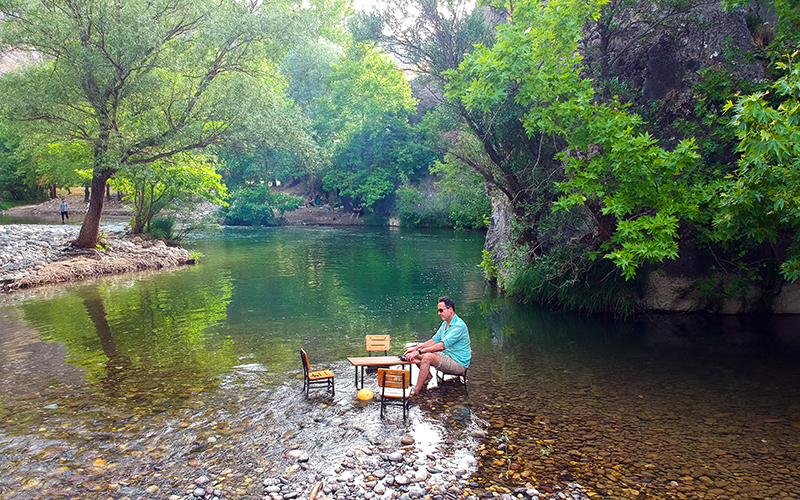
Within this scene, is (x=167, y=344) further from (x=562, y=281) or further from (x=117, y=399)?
(x=562, y=281)

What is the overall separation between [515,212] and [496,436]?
35.2 feet

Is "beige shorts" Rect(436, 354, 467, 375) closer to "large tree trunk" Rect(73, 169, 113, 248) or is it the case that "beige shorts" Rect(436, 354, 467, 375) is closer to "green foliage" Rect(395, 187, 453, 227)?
"large tree trunk" Rect(73, 169, 113, 248)

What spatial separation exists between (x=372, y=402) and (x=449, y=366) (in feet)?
4.94

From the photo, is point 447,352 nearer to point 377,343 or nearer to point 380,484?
point 377,343

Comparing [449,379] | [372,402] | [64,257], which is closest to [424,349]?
[449,379]

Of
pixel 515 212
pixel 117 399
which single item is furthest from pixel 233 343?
pixel 515 212

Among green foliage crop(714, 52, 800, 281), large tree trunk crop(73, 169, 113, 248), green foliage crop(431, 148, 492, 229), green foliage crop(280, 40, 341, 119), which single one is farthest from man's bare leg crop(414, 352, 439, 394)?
green foliage crop(280, 40, 341, 119)

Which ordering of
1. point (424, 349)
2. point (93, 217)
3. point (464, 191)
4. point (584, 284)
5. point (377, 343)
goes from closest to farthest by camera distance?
1. point (424, 349)
2. point (377, 343)
3. point (584, 284)
4. point (93, 217)
5. point (464, 191)

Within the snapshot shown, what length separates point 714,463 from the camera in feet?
22.2

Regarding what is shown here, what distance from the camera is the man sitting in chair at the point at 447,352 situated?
923cm

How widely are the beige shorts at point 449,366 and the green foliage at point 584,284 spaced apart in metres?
6.87

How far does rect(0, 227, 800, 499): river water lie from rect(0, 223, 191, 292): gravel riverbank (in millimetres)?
3221

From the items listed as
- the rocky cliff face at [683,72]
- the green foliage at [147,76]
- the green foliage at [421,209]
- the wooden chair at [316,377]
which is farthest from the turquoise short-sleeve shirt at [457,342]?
the green foliage at [421,209]

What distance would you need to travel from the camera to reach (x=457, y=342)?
934 cm
